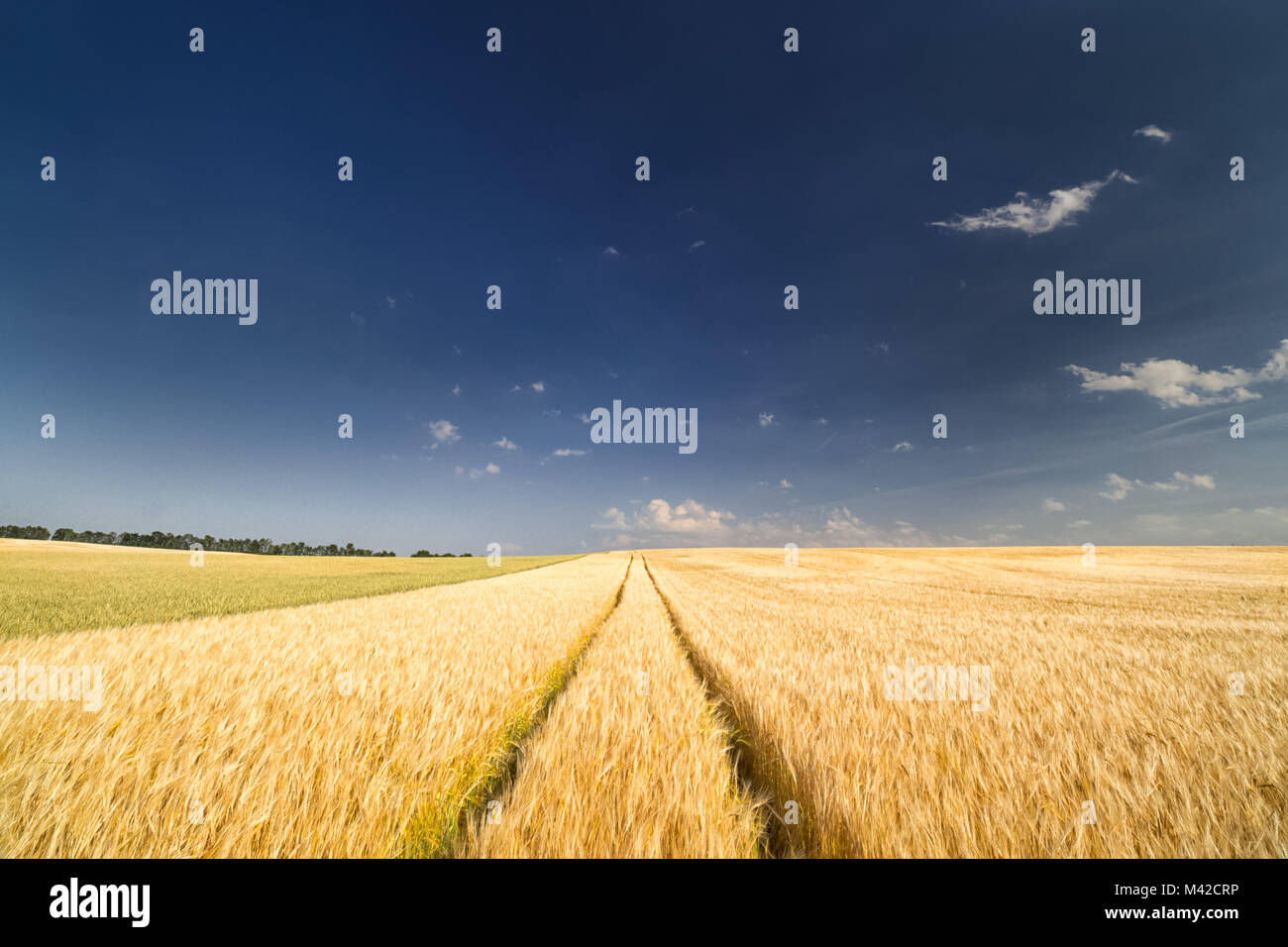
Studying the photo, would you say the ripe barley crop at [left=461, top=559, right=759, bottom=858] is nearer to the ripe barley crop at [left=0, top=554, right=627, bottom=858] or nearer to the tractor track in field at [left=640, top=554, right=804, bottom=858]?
the tractor track in field at [left=640, top=554, right=804, bottom=858]

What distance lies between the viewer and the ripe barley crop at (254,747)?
198 centimetres

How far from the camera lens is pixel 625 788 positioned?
2627 millimetres

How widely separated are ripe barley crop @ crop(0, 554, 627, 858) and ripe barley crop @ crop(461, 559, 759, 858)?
435 mm

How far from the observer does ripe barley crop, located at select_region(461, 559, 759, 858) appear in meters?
2.04

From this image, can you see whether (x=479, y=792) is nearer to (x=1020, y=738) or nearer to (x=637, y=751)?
(x=637, y=751)

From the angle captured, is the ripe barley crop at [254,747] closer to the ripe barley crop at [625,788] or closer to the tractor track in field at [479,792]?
the tractor track in field at [479,792]

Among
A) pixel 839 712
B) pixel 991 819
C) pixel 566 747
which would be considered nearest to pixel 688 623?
pixel 839 712

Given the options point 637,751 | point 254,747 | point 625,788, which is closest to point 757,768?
point 637,751

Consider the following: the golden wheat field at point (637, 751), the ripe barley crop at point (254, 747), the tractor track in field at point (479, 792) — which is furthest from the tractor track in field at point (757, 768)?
the ripe barley crop at point (254, 747)

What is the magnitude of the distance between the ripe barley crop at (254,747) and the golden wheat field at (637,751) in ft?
0.06

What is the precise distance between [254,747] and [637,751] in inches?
93.4
